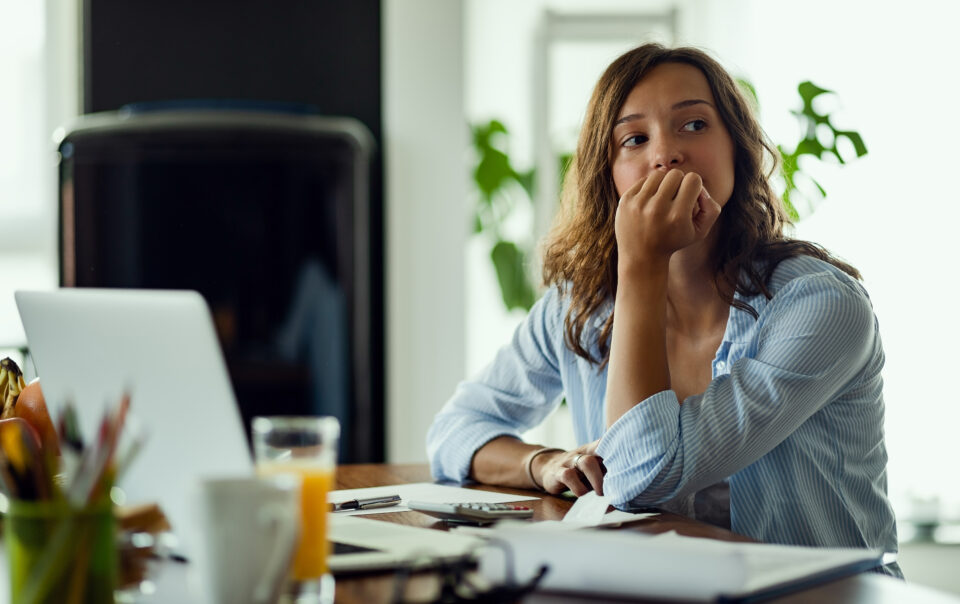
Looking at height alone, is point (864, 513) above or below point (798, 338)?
below

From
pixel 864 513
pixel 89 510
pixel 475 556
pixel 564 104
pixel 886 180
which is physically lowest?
pixel 864 513

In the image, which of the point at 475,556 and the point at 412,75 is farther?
the point at 412,75

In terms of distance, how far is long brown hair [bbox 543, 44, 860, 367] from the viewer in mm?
1438

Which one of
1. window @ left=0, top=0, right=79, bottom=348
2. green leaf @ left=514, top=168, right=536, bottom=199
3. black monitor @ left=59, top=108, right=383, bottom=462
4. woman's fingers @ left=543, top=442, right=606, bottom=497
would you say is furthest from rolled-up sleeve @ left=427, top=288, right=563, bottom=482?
window @ left=0, top=0, right=79, bottom=348

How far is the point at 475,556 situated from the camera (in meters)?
0.86

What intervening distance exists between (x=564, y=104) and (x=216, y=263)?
1.42 meters

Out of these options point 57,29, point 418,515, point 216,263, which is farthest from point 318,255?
point 418,515

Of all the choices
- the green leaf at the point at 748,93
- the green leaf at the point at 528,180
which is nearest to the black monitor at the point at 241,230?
the green leaf at the point at 528,180

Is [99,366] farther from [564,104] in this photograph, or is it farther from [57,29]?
[564,104]

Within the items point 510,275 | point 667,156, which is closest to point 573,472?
point 667,156

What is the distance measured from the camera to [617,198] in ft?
5.40

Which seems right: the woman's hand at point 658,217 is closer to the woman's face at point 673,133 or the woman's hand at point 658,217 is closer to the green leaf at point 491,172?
the woman's face at point 673,133

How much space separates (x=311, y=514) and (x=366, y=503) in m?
0.46

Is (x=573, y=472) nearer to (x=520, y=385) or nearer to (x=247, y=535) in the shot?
(x=520, y=385)
